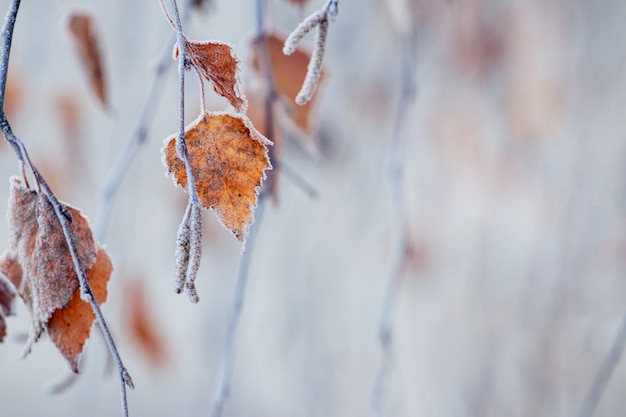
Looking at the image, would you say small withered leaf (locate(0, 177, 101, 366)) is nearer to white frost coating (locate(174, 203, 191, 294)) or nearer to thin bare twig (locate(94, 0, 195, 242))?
white frost coating (locate(174, 203, 191, 294))

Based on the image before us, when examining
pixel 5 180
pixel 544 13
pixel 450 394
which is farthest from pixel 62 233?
pixel 5 180

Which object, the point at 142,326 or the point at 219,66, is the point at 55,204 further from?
the point at 142,326

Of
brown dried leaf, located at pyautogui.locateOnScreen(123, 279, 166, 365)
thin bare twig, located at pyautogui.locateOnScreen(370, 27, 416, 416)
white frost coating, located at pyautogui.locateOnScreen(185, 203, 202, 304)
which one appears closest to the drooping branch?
white frost coating, located at pyautogui.locateOnScreen(185, 203, 202, 304)

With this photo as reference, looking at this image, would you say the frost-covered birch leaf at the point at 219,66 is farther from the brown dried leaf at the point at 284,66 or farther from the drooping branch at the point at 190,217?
the brown dried leaf at the point at 284,66

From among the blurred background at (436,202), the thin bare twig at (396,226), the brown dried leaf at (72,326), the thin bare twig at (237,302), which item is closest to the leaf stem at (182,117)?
the brown dried leaf at (72,326)

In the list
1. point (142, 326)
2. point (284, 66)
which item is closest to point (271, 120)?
point (284, 66)

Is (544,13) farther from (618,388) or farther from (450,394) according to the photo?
(618,388)
